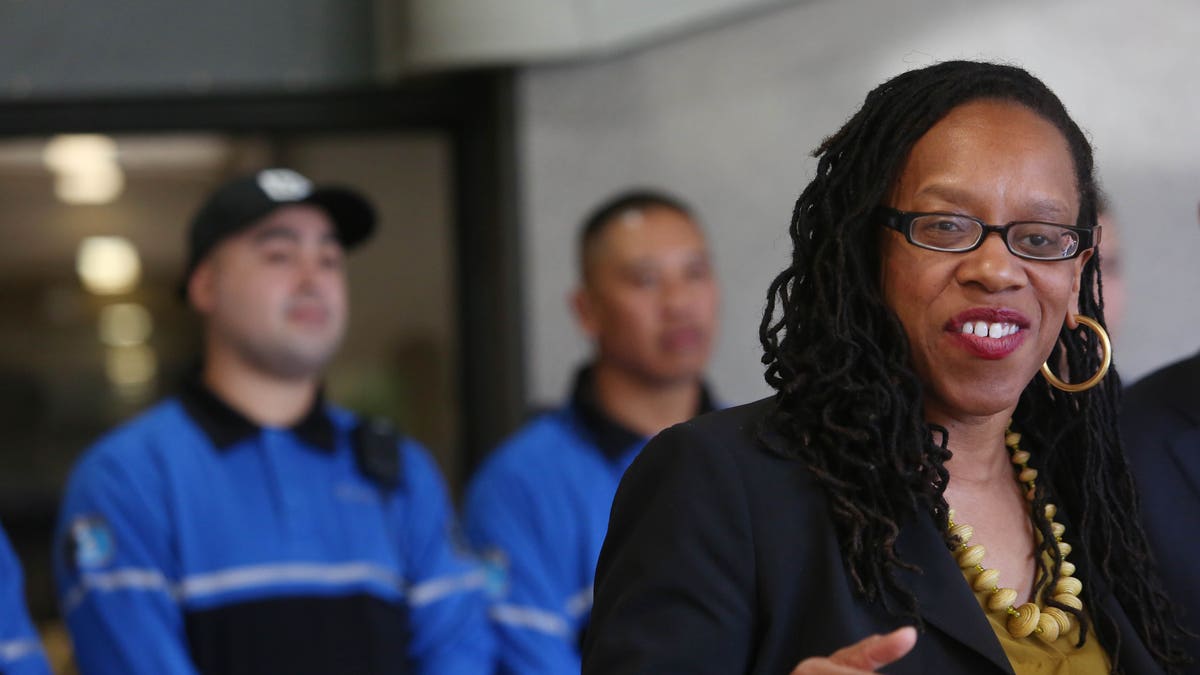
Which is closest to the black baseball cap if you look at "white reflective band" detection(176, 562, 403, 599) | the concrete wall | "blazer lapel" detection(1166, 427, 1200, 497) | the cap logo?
the cap logo

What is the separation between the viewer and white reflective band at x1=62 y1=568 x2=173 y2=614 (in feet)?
10.0

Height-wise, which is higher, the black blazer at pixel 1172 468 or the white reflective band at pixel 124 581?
the black blazer at pixel 1172 468

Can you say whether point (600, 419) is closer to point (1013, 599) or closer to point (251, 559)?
point (251, 559)

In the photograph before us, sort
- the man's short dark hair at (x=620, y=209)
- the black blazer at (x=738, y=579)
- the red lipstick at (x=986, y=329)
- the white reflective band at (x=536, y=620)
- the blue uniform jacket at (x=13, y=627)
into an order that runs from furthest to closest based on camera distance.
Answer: the man's short dark hair at (x=620, y=209) → the white reflective band at (x=536, y=620) → the blue uniform jacket at (x=13, y=627) → the red lipstick at (x=986, y=329) → the black blazer at (x=738, y=579)

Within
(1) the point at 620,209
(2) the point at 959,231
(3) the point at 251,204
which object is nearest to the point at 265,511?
(3) the point at 251,204

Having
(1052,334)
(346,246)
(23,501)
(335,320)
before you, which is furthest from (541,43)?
(1052,334)

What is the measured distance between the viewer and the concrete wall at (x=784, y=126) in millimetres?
4402

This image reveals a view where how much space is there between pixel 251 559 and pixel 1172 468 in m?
1.86

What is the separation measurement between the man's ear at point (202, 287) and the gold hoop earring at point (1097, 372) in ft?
7.31

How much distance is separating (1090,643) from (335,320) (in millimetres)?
2157

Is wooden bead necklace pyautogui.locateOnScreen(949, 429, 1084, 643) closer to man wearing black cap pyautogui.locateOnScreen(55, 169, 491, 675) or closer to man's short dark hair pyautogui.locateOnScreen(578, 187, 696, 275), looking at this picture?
man wearing black cap pyautogui.locateOnScreen(55, 169, 491, 675)

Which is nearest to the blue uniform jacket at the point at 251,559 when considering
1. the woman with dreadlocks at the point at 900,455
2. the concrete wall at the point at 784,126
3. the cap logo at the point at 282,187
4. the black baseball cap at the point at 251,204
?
the black baseball cap at the point at 251,204

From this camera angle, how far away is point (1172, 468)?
200 centimetres

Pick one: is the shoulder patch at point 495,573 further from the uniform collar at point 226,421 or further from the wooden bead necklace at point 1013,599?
the wooden bead necklace at point 1013,599
